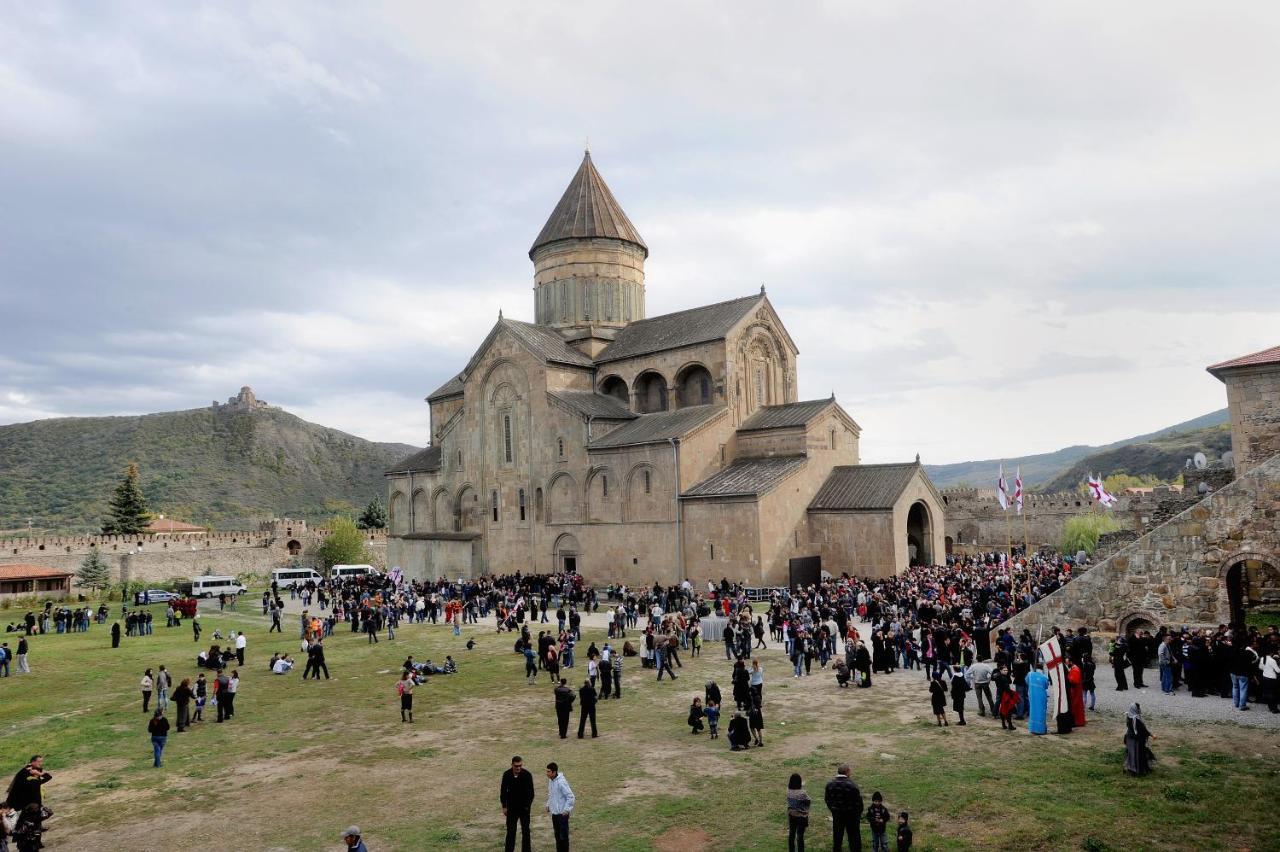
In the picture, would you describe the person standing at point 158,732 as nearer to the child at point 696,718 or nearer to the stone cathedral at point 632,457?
the child at point 696,718

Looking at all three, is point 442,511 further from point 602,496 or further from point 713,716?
point 713,716

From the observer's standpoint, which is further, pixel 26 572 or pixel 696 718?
pixel 26 572

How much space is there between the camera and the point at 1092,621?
729 inches

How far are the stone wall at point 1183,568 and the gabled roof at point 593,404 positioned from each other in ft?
75.5

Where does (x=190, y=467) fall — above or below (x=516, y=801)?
above

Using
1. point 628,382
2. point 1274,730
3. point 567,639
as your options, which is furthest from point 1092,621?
point 628,382

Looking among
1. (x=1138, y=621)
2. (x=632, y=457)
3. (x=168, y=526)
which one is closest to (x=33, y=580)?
(x=168, y=526)

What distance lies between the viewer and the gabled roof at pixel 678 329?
38.4m

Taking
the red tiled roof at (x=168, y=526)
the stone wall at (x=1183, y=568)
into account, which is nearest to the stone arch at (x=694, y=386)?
the stone wall at (x=1183, y=568)

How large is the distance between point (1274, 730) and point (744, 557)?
2029 centimetres

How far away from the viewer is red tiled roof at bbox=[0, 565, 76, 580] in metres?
41.7

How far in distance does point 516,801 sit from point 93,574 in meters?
48.5

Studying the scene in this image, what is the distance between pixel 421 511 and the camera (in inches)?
1868

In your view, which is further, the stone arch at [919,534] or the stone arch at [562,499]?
the stone arch at [562,499]
